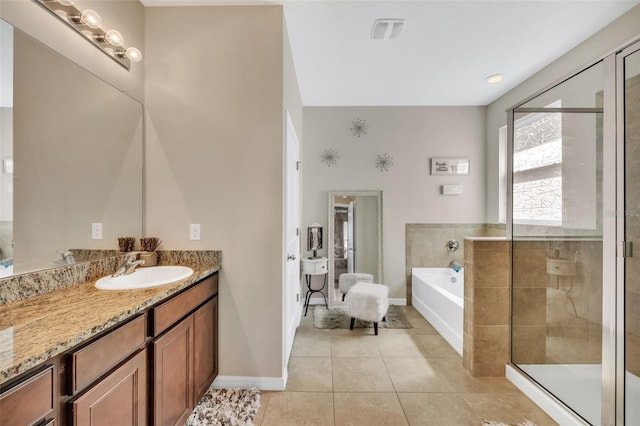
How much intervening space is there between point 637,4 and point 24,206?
4057mm

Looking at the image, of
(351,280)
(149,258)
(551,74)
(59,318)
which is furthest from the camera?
(351,280)

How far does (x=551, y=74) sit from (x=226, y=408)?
4.12 metres

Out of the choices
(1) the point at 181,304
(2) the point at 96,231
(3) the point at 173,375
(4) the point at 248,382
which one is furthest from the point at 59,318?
(4) the point at 248,382

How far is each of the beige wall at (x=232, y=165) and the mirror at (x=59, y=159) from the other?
0.49 ft

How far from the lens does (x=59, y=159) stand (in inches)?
54.8

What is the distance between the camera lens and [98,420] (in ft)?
3.13

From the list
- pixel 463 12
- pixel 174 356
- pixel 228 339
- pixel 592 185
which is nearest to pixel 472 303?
pixel 592 185

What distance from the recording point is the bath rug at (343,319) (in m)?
3.01

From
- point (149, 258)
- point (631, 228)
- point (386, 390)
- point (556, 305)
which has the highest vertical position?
point (631, 228)

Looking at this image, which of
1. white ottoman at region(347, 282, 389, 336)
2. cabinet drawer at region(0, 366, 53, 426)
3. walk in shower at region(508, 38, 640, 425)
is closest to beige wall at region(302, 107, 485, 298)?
white ottoman at region(347, 282, 389, 336)

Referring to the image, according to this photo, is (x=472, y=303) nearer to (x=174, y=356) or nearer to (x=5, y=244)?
(x=174, y=356)

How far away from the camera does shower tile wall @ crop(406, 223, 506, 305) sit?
12.3 feet

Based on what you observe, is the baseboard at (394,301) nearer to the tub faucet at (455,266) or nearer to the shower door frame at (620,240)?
the tub faucet at (455,266)

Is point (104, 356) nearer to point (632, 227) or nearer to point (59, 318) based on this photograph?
point (59, 318)
